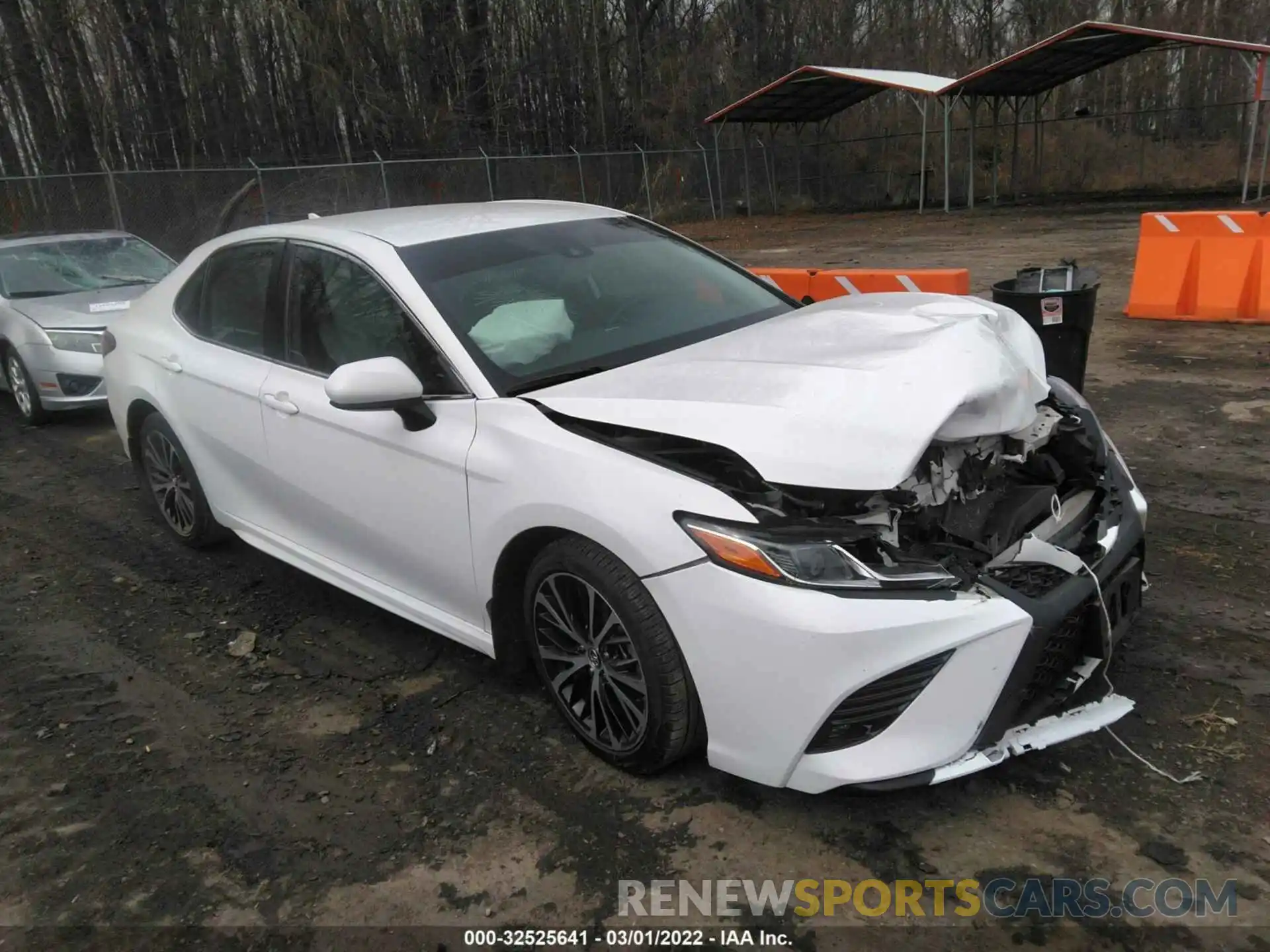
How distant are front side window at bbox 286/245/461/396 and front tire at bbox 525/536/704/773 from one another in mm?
796

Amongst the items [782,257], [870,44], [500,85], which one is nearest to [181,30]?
[500,85]

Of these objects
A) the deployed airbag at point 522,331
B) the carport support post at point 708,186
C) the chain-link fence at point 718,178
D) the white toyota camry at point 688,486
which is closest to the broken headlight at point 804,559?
the white toyota camry at point 688,486

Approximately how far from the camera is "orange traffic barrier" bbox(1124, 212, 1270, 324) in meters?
8.40

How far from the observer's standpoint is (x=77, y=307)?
7703 millimetres

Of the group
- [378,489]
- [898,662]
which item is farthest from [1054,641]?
[378,489]

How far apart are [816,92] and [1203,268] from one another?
1810 centimetres

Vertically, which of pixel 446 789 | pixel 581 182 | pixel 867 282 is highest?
pixel 581 182

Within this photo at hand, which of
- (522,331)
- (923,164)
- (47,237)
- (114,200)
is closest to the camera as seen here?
(522,331)

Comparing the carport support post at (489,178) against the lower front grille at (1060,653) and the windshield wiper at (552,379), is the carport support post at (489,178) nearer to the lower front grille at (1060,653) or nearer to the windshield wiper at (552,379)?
the windshield wiper at (552,379)

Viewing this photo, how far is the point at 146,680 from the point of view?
376cm

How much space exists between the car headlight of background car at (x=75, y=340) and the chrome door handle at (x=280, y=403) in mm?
4530

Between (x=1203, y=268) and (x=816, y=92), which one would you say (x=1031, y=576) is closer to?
(x=1203, y=268)

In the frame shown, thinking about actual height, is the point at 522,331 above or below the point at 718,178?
above

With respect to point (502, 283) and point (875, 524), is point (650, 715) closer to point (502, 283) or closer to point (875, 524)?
point (875, 524)
